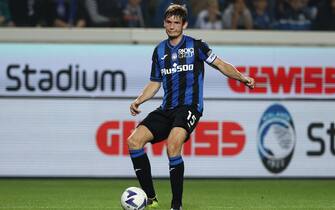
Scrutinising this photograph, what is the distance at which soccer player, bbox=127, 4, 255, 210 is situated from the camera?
958 centimetres

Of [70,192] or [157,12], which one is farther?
[157,12]

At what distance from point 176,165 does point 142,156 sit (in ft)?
1.70

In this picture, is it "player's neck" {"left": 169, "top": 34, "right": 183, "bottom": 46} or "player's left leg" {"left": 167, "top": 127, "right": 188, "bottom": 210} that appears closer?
"player's left leg" {"left": 167, "top": 127, "right": 188, "bottom": 210}

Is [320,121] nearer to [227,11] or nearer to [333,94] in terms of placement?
[333,94]

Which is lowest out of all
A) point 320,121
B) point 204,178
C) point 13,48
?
point 204,178

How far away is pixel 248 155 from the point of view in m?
14.6

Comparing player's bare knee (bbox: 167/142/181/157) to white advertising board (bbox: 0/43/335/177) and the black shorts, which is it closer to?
the black shorts

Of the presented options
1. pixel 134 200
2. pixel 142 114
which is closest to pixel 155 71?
pixel 134 200

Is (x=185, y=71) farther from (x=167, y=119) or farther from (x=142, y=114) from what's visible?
(x=142, y=114)

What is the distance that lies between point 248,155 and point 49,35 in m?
3.62

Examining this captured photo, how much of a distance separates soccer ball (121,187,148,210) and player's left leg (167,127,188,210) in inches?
12.1

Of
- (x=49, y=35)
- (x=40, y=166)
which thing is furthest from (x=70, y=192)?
(x=49, y=35)

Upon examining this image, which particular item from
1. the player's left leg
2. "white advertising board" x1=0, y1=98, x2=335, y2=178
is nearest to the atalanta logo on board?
"white advertising board" x1=0, y1=98, x2=335, y2=178

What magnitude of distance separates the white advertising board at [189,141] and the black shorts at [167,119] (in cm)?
470
